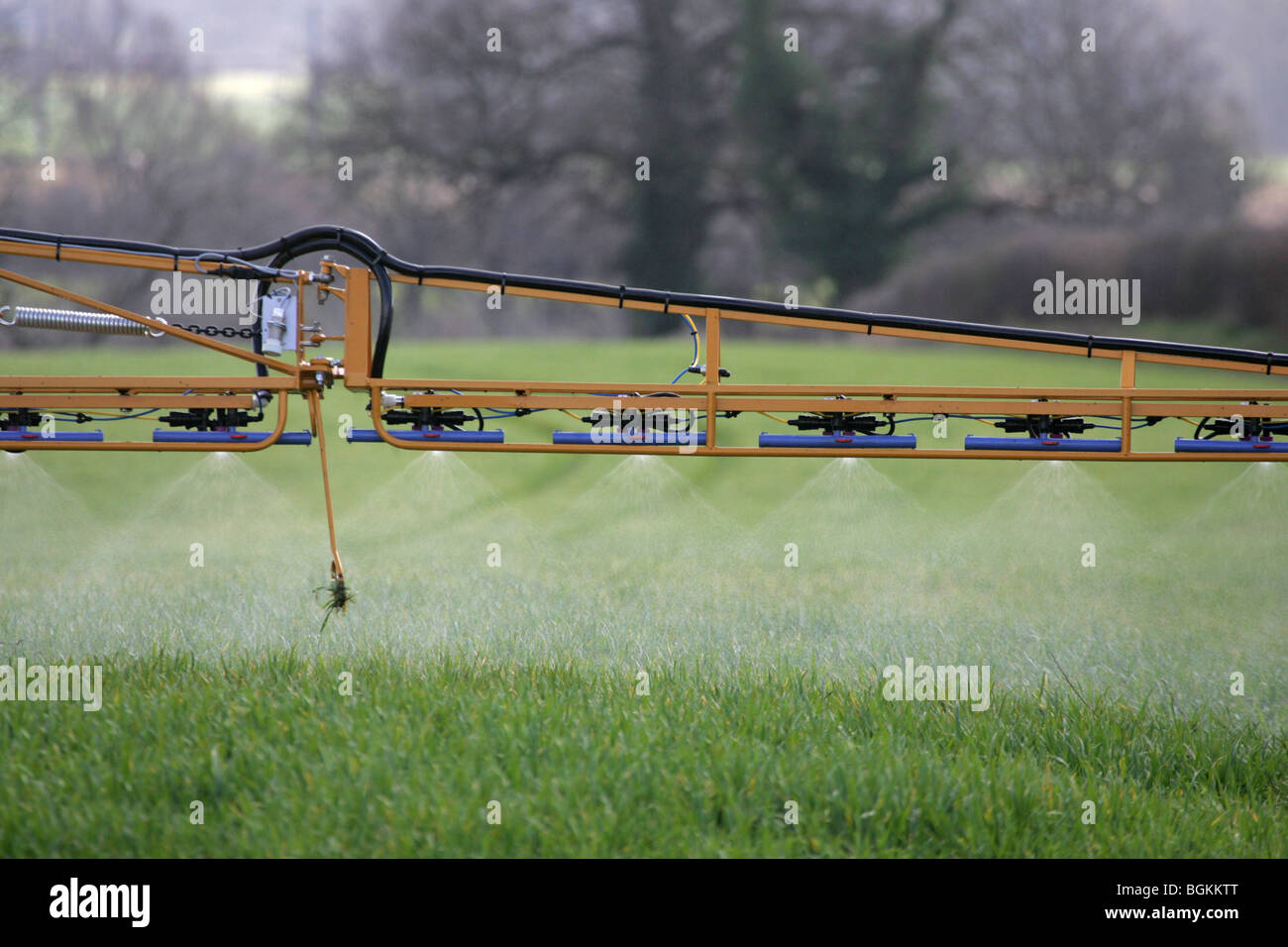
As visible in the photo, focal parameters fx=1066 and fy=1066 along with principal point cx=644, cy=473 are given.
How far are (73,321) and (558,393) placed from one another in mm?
1875

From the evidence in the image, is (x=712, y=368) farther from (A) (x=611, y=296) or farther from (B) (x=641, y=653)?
(B) (x=641, y=653)

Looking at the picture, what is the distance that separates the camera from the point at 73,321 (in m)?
4.01

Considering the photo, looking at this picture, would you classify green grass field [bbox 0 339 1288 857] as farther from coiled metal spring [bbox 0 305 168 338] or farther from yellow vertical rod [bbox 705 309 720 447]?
coiled metal spring [bbox 0 305 168 338]

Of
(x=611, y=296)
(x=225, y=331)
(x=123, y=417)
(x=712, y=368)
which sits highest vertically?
(x=611, y=296)

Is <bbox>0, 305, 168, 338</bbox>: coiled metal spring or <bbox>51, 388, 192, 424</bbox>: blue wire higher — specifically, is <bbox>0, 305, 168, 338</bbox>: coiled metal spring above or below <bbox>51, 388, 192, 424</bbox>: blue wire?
above

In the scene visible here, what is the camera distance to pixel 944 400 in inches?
152

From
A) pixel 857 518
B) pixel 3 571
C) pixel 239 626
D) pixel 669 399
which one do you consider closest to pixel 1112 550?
pixel 857 518

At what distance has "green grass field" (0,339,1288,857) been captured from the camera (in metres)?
3.38

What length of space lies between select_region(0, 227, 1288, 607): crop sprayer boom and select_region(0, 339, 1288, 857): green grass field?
38cm

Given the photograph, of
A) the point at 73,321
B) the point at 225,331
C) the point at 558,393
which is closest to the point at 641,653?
the point at 558,393

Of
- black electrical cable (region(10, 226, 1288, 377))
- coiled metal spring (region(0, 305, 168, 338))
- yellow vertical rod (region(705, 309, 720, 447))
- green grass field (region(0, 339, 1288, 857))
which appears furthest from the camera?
coiled metal spring (region(0, 305, 168, 338))

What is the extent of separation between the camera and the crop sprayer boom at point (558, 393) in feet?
12.4

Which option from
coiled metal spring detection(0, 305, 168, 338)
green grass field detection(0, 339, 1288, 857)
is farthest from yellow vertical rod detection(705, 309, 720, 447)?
coiled metal spring detection(0, 305, 168, 338)

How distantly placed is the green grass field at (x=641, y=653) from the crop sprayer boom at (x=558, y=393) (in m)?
0.38
